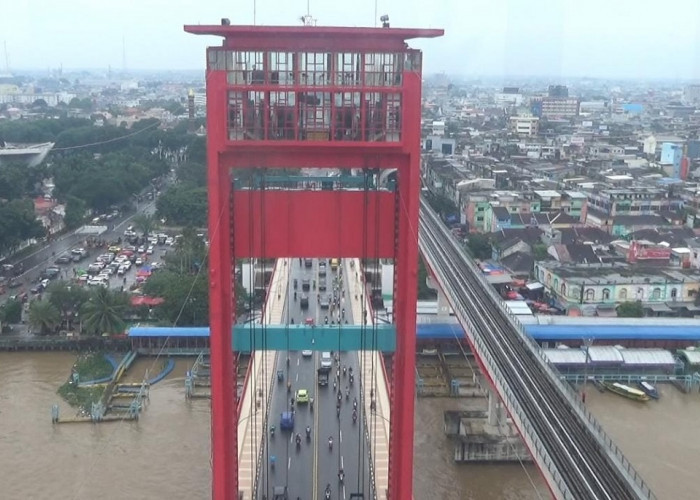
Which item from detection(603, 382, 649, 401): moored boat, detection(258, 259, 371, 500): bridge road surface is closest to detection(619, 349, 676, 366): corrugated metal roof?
detection(603, 382, 649, 401): moored boat

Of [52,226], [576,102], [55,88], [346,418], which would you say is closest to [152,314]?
[346,418]

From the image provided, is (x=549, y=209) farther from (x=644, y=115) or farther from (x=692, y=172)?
(x=644, y=115)

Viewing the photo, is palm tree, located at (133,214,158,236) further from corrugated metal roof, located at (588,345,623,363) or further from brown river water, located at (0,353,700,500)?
corrugated metal roof, located at (588,345,623,363)

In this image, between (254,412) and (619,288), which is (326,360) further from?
(619,288)

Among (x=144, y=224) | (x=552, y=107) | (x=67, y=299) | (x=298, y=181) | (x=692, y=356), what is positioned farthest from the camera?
(x=552, y=107)

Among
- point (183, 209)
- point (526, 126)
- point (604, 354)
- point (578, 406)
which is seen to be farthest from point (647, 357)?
point (526, 126)
